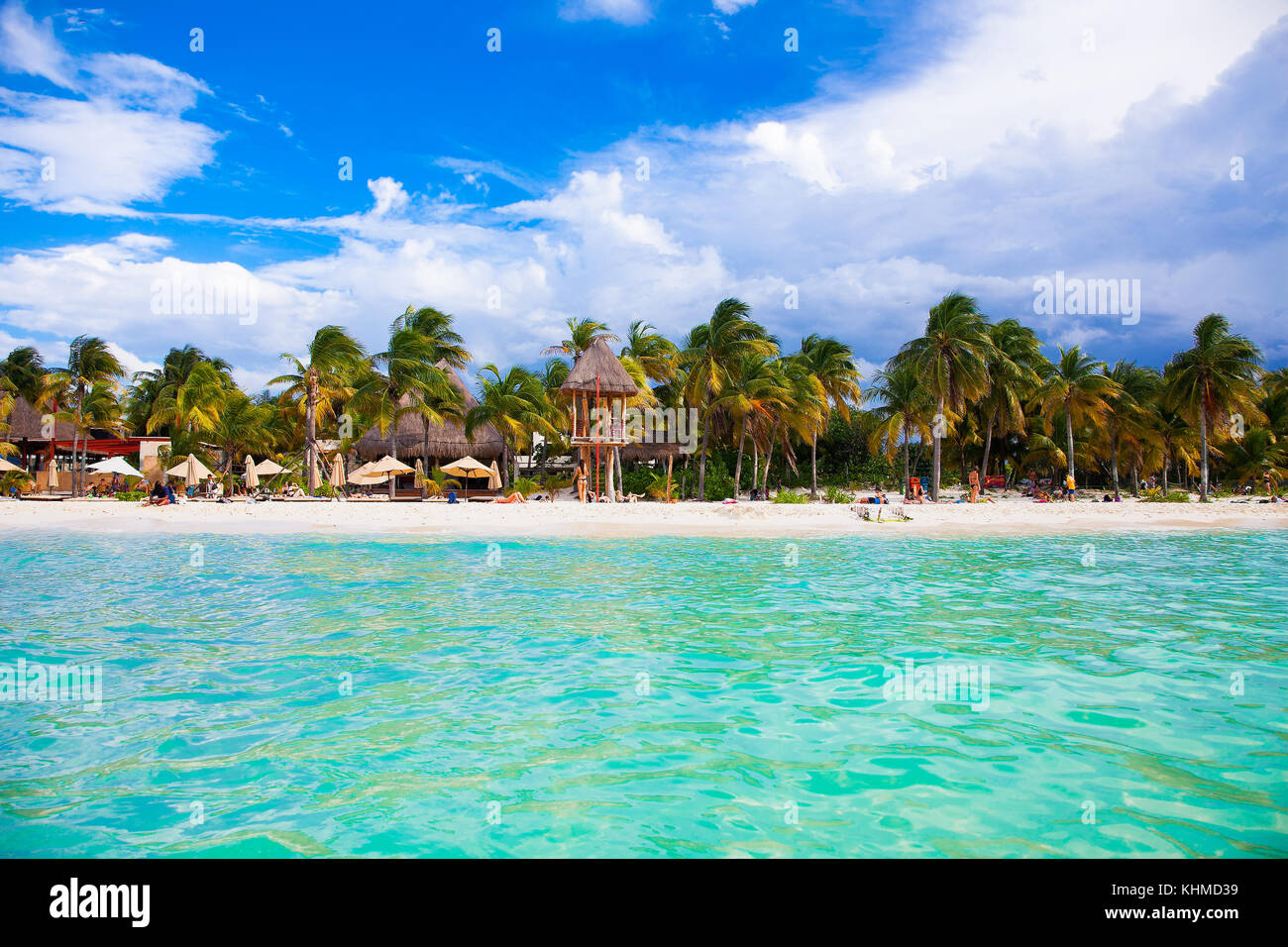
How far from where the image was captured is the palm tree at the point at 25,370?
37.7 m

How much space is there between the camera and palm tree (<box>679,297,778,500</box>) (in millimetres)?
28031

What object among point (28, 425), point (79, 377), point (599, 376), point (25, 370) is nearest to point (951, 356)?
point (599, 376)

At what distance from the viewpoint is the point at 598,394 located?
1046 inches

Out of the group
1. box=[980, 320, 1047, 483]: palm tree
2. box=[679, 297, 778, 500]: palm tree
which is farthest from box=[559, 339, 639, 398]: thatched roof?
box=[980, 320, 1047, 483]: palm tree

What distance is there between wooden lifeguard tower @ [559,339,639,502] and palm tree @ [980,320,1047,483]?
16790mm

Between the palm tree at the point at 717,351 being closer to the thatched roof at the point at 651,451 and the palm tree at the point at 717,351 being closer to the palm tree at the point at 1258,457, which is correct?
the thatched roof at the point at 651,451

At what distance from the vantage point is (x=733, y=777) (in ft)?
13.2

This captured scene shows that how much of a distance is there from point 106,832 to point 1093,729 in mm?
5728

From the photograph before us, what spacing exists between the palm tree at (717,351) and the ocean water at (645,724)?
18.7m

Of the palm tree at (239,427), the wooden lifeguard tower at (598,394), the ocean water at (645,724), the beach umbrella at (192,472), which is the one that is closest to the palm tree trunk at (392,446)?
the beach umbrella at (192,472)

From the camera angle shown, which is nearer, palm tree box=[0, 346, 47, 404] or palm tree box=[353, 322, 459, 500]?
palm tree box=[353, 322, 459, 500]

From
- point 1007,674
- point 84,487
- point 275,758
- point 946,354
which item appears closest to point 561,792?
point 275,758

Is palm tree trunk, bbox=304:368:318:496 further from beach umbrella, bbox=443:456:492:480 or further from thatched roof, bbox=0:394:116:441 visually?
thatched roof, bbox=0:394:116:441

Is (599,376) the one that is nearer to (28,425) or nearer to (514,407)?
(514,407)
